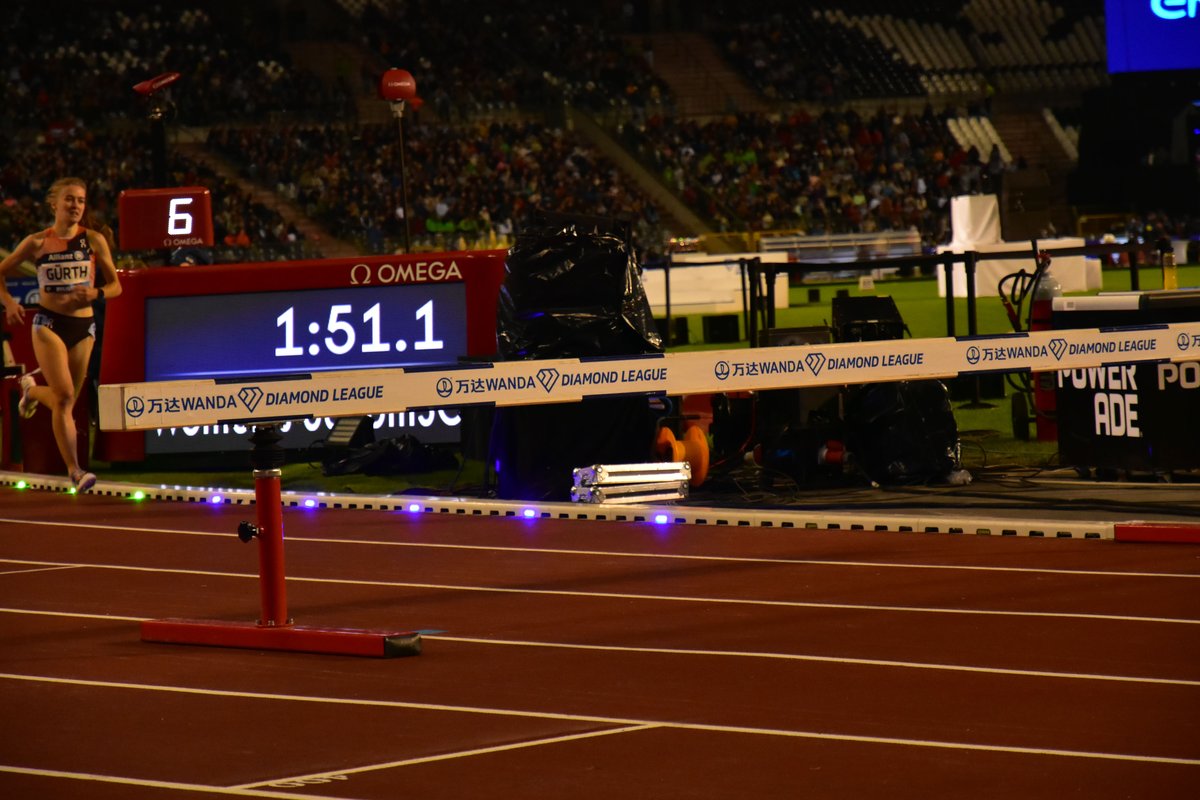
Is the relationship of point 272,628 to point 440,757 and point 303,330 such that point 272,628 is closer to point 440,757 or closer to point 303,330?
point 440,757

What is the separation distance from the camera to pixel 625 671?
5.87 m

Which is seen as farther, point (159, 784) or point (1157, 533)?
point (1157, 533)

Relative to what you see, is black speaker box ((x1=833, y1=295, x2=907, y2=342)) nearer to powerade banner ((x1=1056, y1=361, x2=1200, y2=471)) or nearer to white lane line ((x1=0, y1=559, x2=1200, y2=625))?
powerade banner ((x1=1056, y1=361, x2=1200, y2=471))

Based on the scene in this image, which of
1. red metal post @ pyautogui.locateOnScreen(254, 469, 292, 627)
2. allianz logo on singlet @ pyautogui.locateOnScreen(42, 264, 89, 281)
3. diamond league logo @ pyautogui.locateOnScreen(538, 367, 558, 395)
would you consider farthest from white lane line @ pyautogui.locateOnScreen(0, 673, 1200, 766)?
allianz logo on singlet @ pyautogui.locateOnScreen(42, 264, 89, 281)

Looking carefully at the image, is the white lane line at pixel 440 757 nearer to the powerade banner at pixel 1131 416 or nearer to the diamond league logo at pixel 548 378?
the diamond league logo at pixel 548 378

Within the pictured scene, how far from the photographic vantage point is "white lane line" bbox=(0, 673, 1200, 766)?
4.65 m

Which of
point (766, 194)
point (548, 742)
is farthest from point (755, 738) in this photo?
point (766, 194)

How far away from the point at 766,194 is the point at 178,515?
32302 millimetres

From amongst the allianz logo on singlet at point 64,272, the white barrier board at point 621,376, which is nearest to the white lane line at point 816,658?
the white barrier board at point 621,376

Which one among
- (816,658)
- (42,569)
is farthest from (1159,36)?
(816,658)

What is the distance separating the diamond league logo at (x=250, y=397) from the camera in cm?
643

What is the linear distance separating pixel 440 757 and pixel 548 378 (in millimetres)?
2959

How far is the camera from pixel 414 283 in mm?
12344

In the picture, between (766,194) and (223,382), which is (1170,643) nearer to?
(223,382)
